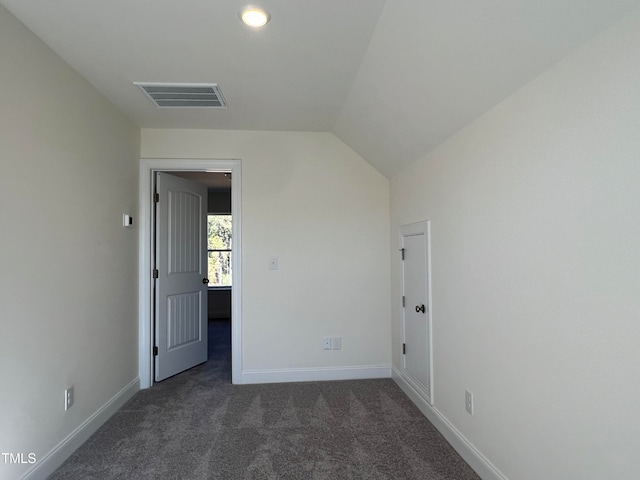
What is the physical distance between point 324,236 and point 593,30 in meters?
2.53

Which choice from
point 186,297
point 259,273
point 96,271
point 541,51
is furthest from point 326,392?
point 541,51

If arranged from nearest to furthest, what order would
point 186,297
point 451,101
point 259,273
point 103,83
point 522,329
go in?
point 522,329 → point 451,101 → point 103,83 → point 259,273 → point 186,297

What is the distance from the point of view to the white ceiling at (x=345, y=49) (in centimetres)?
138

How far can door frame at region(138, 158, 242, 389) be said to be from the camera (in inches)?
128

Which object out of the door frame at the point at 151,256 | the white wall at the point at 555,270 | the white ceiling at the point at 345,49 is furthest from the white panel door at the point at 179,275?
the white wall at the point at 555,270

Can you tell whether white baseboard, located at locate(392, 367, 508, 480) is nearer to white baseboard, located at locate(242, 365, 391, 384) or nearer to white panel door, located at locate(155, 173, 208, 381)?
white baseboard, located at locate(242, 365, 391, 384)

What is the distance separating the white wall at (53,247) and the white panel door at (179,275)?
521 mm

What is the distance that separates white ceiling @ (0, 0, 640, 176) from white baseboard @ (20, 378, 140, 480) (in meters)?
2.33

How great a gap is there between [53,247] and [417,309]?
8.21 ft

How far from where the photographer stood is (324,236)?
11.4ft

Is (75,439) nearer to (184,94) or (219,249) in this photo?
(184,94)

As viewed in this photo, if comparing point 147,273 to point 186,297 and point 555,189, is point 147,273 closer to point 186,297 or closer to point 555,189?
point 186,297

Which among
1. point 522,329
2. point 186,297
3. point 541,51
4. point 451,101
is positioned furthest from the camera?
point 186,297

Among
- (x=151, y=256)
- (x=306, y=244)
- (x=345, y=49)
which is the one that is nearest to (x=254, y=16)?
(x=345, y=49)
